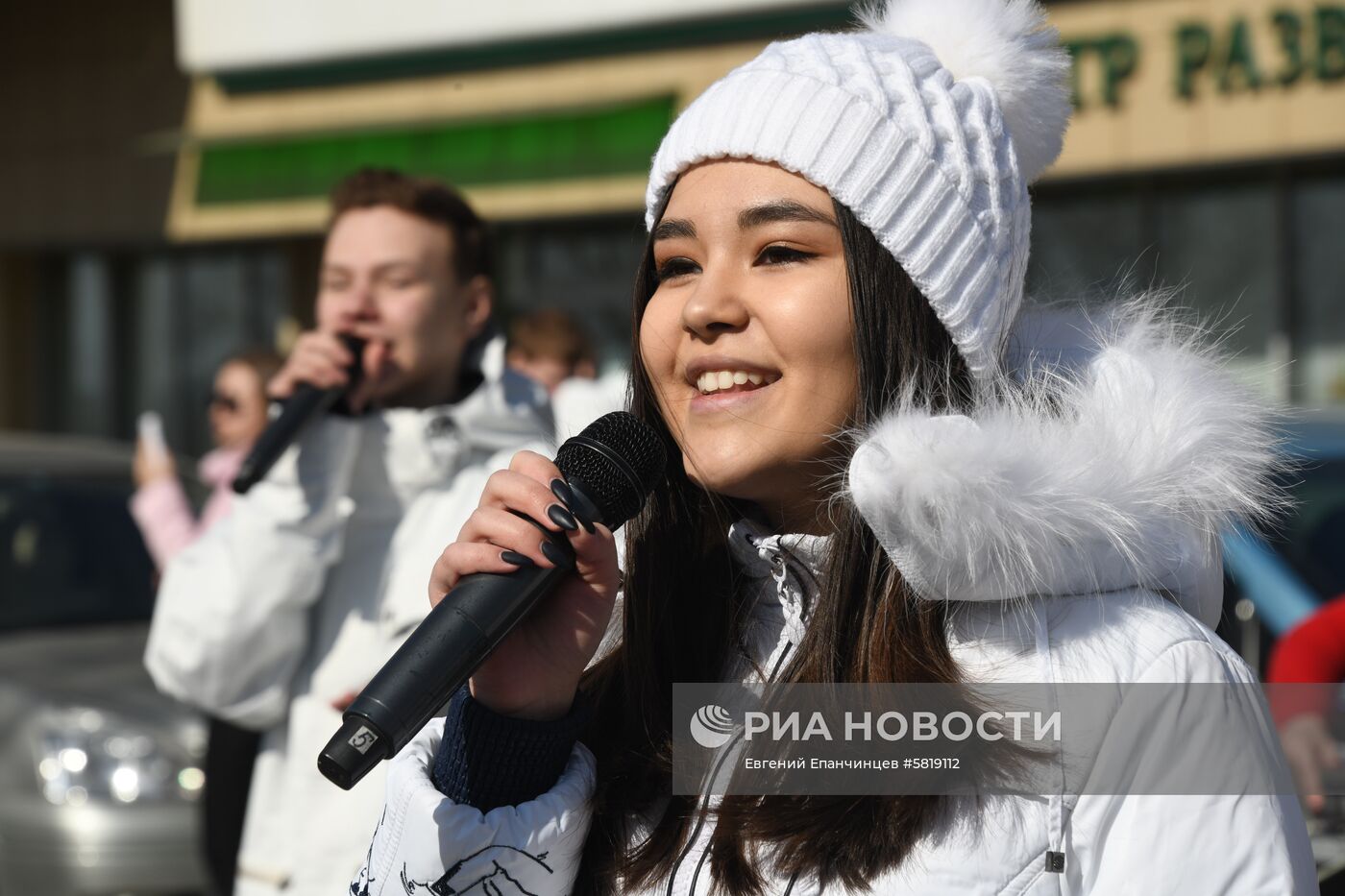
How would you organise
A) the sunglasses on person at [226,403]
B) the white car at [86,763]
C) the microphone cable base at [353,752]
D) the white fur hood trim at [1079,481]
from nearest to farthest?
1. the microphone cable base at [353,752]
2. the white fur hood trim at [1079,481]
3. the white car at [86,763]
4. the sunglasses on person at [226,403]

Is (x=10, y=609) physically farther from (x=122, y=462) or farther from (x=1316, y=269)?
(x=1316, y=269)

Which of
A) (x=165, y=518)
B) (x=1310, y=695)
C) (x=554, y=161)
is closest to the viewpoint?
A: (x=1310, y=695)

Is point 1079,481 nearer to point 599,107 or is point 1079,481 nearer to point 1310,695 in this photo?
point 1310,695

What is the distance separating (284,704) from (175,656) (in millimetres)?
255

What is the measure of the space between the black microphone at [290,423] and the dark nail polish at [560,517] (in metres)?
1.67

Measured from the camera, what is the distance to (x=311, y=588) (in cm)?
309

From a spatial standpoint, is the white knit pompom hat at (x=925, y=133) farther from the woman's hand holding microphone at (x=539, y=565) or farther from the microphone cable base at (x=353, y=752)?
the microphone cable base at (x=353, y=752)

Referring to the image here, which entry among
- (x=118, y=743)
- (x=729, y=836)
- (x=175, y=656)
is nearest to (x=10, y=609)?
(x=118, y=743)

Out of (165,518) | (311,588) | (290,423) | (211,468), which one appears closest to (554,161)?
(211,468)

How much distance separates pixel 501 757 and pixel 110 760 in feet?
12.3

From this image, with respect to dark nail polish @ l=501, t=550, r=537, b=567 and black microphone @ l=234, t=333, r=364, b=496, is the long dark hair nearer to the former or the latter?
dark nail polish @ l=501, t=550, r=537, b=567

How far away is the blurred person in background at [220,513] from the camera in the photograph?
3.30 metres

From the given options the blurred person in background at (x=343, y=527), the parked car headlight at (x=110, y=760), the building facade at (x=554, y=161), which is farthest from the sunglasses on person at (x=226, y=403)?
the blurred person in background at (x=343, y=527)

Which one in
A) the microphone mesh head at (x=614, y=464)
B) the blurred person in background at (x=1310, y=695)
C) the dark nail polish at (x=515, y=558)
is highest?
the blurred person in background at (x=1310, y=695)
